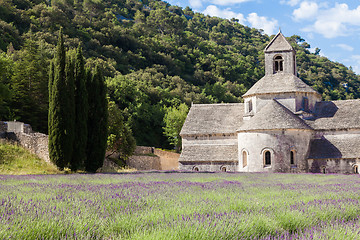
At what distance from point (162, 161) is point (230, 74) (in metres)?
70.8

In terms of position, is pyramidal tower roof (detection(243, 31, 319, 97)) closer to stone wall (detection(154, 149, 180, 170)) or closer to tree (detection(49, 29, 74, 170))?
stone wall (detection(154, 149, 180, 170))

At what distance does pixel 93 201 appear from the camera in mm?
9703

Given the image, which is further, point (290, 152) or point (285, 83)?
point (285, 83)

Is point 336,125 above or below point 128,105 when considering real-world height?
below

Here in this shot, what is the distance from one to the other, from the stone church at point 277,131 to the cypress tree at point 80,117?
56.0 feet

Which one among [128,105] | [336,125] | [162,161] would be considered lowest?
[162,161]

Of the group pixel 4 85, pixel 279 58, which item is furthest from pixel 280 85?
pixel 4 85

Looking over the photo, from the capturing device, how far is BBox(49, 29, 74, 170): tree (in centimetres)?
2789

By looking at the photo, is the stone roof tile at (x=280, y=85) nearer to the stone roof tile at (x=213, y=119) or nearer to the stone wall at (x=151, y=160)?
the stone roof tile at (x=213, y=119)

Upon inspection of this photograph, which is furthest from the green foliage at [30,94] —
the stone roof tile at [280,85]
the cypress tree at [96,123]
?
the stone roof tile at [280,85]

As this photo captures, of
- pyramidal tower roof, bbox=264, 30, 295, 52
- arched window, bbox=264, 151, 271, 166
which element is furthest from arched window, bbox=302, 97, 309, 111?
arched window, bbox=264, 151, 271, 166

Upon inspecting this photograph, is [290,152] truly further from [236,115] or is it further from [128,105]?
[128,105]

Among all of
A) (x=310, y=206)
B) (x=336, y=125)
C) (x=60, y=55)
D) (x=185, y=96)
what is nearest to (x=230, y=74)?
(x=185, y=96)

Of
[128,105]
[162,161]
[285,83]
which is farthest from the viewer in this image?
[128,105]
